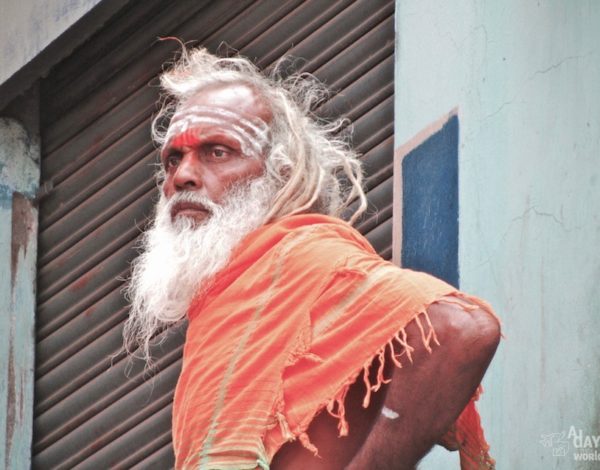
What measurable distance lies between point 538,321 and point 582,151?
0.57 m

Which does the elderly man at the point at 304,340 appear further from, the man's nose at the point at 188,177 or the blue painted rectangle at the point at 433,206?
the blue painted rectangle at the point at 433,206

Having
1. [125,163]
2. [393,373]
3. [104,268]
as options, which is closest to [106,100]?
[125,163]

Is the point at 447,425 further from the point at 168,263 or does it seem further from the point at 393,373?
the point at 168,263

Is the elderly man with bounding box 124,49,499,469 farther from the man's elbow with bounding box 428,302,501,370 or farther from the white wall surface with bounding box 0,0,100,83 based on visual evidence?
the white wall surface with bounding box 0,0,100,83

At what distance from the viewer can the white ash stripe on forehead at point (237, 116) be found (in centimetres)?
348

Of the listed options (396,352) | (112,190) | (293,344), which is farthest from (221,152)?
(112,190)

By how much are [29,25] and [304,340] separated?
10.7ft

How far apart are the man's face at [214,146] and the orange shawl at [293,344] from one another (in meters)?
0.40

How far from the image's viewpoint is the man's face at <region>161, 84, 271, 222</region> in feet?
11.1

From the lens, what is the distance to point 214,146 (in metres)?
3.45

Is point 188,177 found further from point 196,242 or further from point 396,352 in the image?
point 396,352

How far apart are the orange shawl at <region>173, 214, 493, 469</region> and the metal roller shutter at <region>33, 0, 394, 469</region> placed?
2.05m

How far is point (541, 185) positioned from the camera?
3.99 meters

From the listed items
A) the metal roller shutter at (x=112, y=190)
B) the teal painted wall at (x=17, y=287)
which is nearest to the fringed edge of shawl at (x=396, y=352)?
the metal roller shutter at (x=112, y=190)
